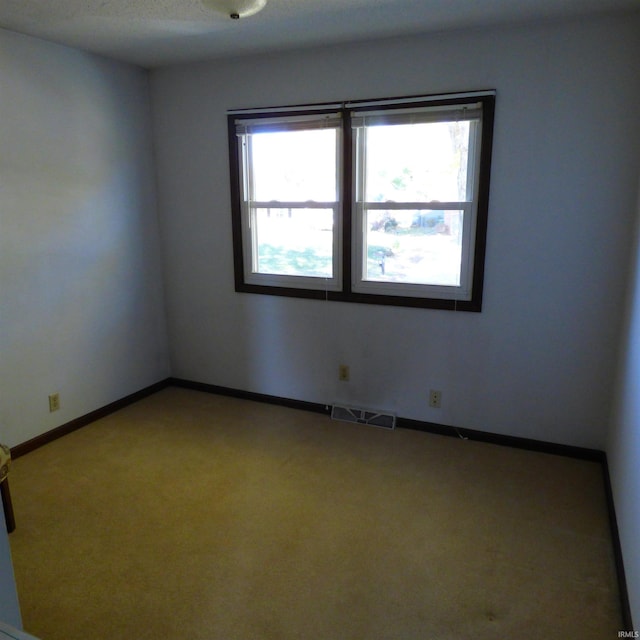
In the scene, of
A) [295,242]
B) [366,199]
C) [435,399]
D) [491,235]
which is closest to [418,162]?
[366,199]

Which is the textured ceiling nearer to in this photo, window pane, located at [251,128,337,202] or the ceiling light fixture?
the ceiling light fixture

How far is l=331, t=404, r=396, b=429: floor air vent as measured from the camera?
134 inches

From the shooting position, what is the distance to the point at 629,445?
7.04 ft

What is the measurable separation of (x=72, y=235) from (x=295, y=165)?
1.55m

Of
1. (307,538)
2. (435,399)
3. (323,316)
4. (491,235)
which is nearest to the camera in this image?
(307,538)

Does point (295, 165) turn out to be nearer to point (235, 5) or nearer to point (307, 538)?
point (235, 5)

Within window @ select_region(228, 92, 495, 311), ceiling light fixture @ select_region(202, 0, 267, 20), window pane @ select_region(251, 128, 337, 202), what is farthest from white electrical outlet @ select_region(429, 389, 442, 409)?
ceiling light fixture @ select_region(202, 0, 267, 20)

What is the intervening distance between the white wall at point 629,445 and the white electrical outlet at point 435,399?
3.23 feet

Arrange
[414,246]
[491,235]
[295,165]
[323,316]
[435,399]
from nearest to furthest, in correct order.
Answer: [491,235] → [414,246] → [435,399] → [295,165] → [323,316]

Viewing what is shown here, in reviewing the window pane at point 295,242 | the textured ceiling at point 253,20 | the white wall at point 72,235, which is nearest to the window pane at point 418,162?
the window pane at point 295,242

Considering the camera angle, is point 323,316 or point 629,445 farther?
point 323,316

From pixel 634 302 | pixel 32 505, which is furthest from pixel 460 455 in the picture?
pixel 32 505

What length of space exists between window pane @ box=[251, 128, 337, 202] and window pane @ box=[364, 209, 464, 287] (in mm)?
400

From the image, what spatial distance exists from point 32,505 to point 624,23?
388 cm
